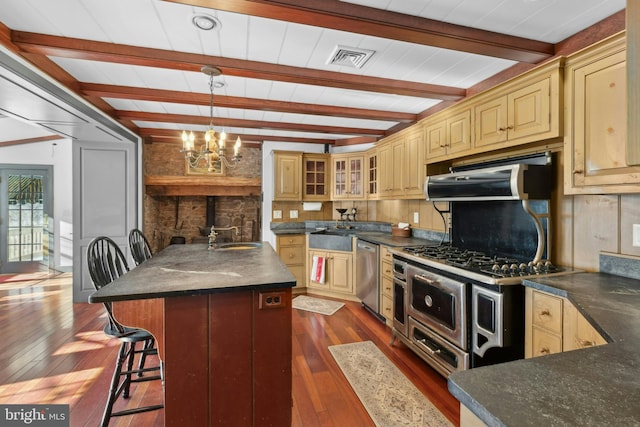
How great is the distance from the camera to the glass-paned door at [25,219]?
18.6 feet

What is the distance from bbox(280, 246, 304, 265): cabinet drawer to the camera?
4.61 metres

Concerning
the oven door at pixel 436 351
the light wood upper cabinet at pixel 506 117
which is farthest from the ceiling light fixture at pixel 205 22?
the oven door at pixel 436 351

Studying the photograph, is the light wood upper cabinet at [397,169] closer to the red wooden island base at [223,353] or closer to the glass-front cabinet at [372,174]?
the glass-front cabinet at [372,174]

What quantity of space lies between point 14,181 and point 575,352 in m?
8.20

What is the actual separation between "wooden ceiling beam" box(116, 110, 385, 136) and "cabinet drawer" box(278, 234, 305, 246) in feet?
5.25

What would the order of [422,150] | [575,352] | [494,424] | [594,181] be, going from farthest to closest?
[422,150] → [594,181] → [575,352] → [494,424]

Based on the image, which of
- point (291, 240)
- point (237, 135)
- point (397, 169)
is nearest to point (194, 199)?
point (237, 135)

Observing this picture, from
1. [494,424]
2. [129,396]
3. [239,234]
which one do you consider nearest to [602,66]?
[494,424]

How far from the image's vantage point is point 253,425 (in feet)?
5.38

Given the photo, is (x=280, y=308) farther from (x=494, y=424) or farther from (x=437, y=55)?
(x=437, y=55)

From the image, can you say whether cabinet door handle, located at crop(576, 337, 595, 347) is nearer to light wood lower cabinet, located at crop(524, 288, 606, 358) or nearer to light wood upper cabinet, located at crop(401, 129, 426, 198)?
light wood lower cabinet, located at crop(524, 288, 606, 358)

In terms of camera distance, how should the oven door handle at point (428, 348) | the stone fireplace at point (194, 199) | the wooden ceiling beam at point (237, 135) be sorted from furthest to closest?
the stone fireplace at point (194, 199) → the wooden ceiling beam at point (237, 135) → the oven door handle at point (428, 348)

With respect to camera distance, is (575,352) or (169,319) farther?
(169,319)

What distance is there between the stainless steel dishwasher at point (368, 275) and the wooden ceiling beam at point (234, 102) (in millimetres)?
1595
